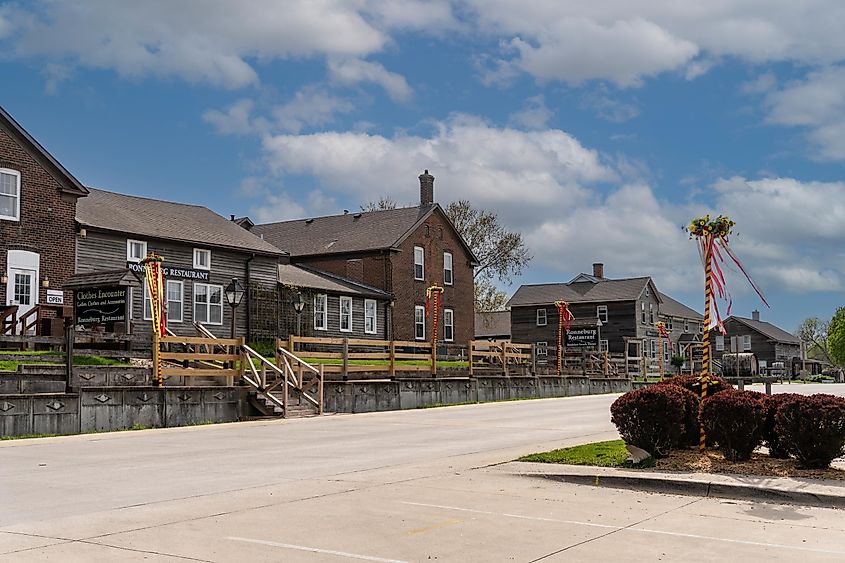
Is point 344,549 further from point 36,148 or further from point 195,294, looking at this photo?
point 195,294

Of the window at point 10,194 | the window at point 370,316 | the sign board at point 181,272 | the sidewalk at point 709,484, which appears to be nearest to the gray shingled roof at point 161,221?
the sign board at point 181,272

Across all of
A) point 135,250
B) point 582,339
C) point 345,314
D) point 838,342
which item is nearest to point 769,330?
point 838,342

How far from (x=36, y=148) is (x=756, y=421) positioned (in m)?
28.2

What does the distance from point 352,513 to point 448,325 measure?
4551 centimetres

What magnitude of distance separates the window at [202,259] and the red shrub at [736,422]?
1219 inches

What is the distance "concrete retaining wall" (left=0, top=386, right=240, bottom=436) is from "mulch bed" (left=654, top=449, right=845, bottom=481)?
521 inches

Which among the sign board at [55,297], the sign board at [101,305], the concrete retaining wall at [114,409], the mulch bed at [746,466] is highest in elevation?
the sign board at [55,297]

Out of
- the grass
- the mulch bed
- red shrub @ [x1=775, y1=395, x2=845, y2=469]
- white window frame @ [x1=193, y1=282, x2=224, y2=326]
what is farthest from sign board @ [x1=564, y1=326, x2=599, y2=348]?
red shrub @ [x1=775, y1=395, x2=845, y2=469]

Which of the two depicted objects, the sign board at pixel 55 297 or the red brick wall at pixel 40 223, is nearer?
the red brick wall at pixel 40 223

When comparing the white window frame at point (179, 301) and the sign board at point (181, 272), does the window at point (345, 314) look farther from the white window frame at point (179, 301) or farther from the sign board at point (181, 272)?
the white window frame at point (179, 301)

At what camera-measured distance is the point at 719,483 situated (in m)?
11.1

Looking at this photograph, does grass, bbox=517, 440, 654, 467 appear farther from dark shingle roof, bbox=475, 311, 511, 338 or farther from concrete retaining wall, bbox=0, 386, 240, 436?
dark shingle roof, bbox=475, 311, 511, 338

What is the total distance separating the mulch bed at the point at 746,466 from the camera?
1186 centimetres

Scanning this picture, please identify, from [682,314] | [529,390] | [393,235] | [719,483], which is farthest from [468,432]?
[682,314]
